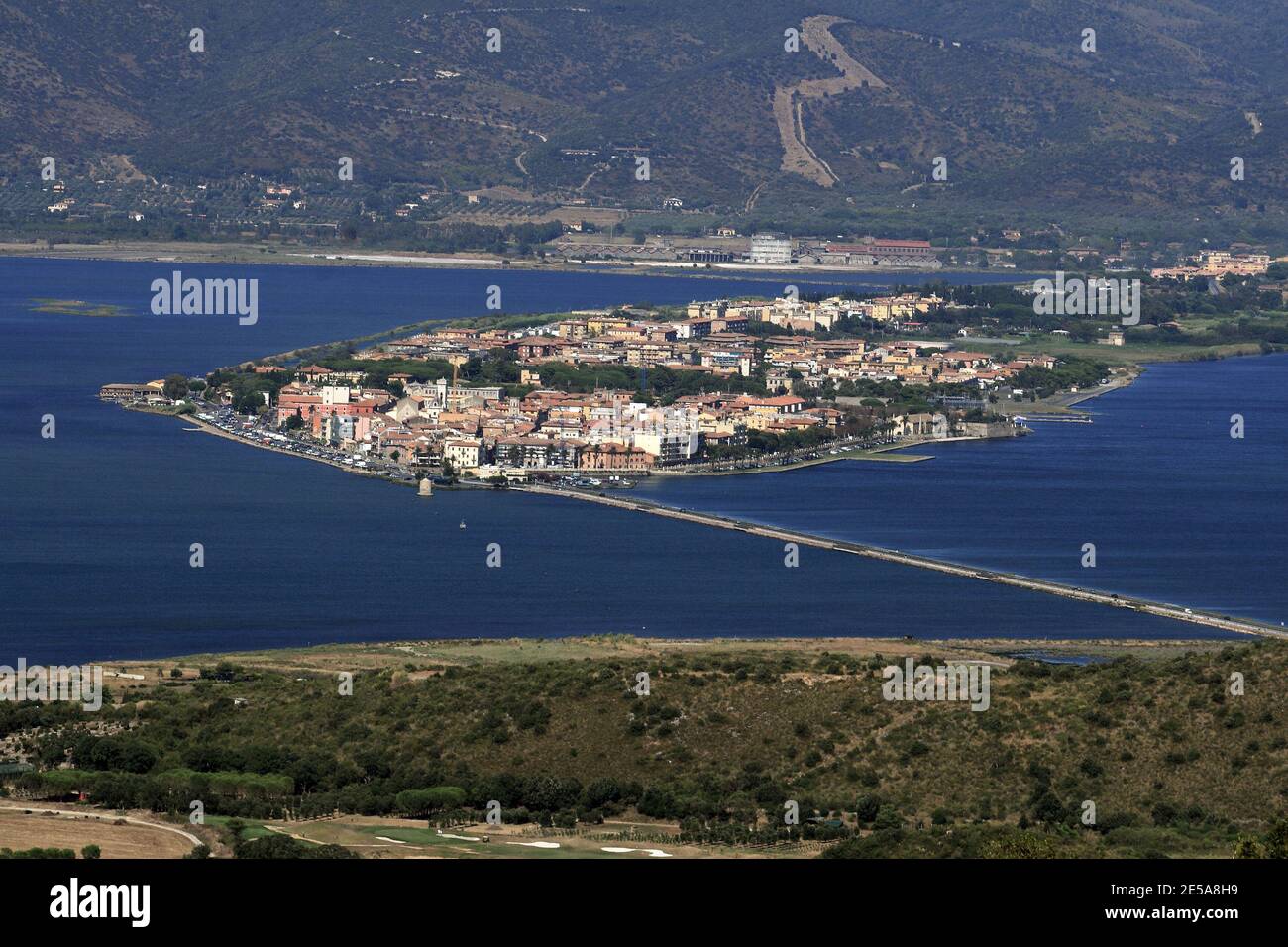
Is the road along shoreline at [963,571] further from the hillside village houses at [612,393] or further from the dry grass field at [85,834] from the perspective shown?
the dry grass field at [85,834]

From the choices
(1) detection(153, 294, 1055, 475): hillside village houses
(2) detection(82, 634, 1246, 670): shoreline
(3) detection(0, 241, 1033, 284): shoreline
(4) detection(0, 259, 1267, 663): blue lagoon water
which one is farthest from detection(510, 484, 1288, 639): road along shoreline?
(3) detection(0, 241, 1033, 284): shoreline

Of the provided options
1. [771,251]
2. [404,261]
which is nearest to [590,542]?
[771,251]

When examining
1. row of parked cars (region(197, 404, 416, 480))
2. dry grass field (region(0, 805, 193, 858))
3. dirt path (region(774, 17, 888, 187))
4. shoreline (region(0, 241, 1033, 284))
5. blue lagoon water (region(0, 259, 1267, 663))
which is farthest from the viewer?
dirt path (region(774, 17, 888, 187))

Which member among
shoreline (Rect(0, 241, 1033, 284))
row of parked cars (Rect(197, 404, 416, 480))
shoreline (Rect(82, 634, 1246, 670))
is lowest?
shoreline (Rect(82, 634, 1246, 670))

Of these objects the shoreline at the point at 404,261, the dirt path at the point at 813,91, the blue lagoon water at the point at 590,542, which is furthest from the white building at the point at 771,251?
the blue lagoon water at the point at 590,542

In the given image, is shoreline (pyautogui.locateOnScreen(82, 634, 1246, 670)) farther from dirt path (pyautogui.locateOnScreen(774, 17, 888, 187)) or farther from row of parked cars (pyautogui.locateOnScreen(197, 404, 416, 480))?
dirt path (pyautogui.locateOnScreen(774, 17, 888, 187))
